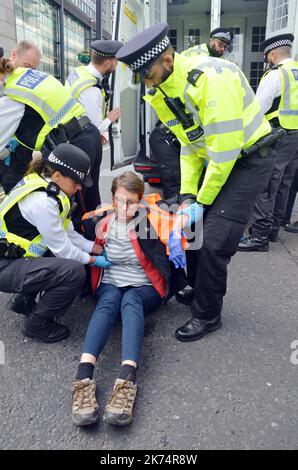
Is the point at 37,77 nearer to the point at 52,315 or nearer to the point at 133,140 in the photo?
the point at 52,315

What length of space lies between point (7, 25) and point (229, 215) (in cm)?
1716

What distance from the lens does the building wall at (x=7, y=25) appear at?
620 inches

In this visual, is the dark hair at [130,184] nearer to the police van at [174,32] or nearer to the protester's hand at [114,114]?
the protester's hand at [114,114]

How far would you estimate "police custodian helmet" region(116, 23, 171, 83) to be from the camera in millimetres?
1894

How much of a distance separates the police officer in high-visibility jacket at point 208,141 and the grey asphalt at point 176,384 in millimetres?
229

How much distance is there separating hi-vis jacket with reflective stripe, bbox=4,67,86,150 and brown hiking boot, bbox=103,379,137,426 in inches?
64.8

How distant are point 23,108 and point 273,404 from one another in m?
2.20

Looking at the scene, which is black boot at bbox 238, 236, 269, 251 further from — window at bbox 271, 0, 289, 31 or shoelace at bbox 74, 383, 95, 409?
window at bbox 271, 0, 289, 31

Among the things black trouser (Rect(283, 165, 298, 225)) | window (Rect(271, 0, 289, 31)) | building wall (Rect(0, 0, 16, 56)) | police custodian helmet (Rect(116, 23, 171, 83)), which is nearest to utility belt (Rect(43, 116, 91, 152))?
police custodian helmet (Rect(116, 23, 171, 83))

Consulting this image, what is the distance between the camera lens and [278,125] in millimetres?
3881

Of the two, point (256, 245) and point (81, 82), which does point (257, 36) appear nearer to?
point (256, 245)

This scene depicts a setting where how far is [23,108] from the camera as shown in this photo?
2.58m

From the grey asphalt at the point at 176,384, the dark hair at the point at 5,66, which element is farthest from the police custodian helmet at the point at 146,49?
the grey asphalt at the point at 176,384
